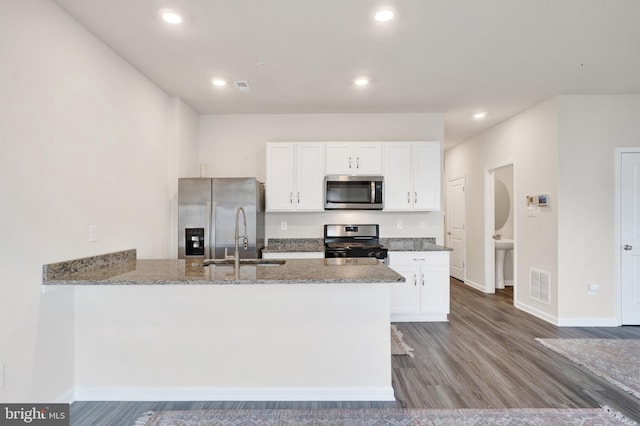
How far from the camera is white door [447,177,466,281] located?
20.1 feet

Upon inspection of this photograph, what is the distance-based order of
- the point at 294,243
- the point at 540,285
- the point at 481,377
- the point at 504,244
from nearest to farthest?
1. the point at 481,377
2. the point at 540,285
3. the point at 294,243
4. the point at 504,244

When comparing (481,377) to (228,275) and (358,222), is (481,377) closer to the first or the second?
(228,275)

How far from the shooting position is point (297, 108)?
14.0 ft

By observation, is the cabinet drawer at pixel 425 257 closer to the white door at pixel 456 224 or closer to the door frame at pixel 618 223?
the door frame at pixel 618 223

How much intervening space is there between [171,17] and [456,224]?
18.7ft

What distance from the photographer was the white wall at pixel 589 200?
381 centimetres

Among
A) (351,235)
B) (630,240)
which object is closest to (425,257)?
(351,235)

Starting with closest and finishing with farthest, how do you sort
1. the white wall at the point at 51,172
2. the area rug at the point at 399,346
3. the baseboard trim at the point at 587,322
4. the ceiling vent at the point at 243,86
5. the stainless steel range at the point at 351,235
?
the white wall at the point at 51,172 < the area rug at the point at 399,346 < the ceiling vent at the point at 243,86 < the baseboard trim at the point at 587,322 < the stainless steel range at the point at 351,235

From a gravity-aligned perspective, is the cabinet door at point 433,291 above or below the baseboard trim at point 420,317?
above

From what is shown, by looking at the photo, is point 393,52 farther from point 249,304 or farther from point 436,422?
point 436,422

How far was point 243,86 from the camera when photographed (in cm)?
352

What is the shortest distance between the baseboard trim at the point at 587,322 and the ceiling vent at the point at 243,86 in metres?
4.34

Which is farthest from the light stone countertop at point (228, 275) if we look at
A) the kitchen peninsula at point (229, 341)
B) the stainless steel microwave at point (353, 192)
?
the stainless steel microwave at point (353, 192)

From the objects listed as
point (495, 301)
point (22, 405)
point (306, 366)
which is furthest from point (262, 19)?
point (495, 301)
